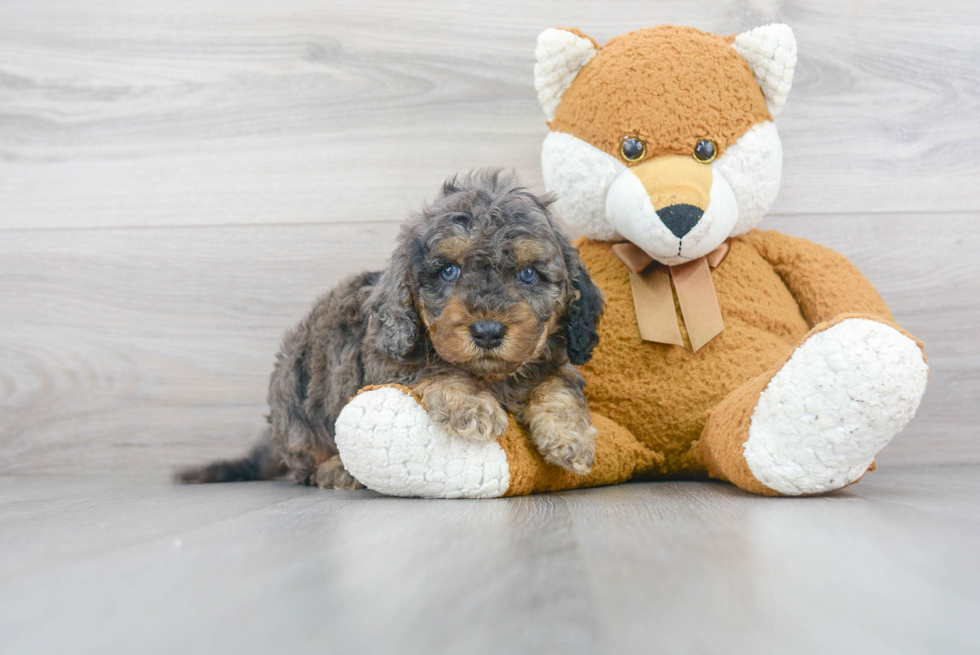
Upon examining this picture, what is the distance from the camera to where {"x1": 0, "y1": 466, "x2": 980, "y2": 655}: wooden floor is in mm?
733

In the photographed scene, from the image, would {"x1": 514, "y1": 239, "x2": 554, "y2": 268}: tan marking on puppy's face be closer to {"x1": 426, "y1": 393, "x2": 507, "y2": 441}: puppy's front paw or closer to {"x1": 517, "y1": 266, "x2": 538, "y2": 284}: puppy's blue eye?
{"x1": 517, "y1": 266, "x2": 538, "y2": 284}: puppy's blue eye

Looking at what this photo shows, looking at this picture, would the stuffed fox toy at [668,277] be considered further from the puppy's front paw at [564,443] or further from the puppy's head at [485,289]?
the puppy's head at [485,289]

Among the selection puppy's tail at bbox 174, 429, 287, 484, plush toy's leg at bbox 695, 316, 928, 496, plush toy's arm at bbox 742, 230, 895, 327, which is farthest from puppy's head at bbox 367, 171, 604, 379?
puppy's tail at bbox 174, 429, 287, 484

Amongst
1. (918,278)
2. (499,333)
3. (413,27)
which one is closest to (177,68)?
(413,27)

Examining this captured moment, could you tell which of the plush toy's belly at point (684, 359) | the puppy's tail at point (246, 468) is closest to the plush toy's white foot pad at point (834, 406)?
the plush toy's belly at point (684, 359)

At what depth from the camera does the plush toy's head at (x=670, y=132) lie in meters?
1.59

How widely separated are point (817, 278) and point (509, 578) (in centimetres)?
127

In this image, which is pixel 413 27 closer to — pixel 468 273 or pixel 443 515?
pixel 468 273

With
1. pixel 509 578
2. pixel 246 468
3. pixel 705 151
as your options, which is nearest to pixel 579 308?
pixel 705 151

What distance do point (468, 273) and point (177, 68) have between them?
59.2 inches

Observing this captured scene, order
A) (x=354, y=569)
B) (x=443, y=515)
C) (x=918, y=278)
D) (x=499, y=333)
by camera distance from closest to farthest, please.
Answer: (x=354, y=569)
(x=443, y=515)
(x=499, y=333)
(x=918, y=278)

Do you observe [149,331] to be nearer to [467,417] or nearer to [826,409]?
[467,417]

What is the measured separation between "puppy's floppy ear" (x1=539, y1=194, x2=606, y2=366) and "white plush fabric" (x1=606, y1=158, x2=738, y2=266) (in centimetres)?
17

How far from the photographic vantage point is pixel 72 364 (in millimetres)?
2330
